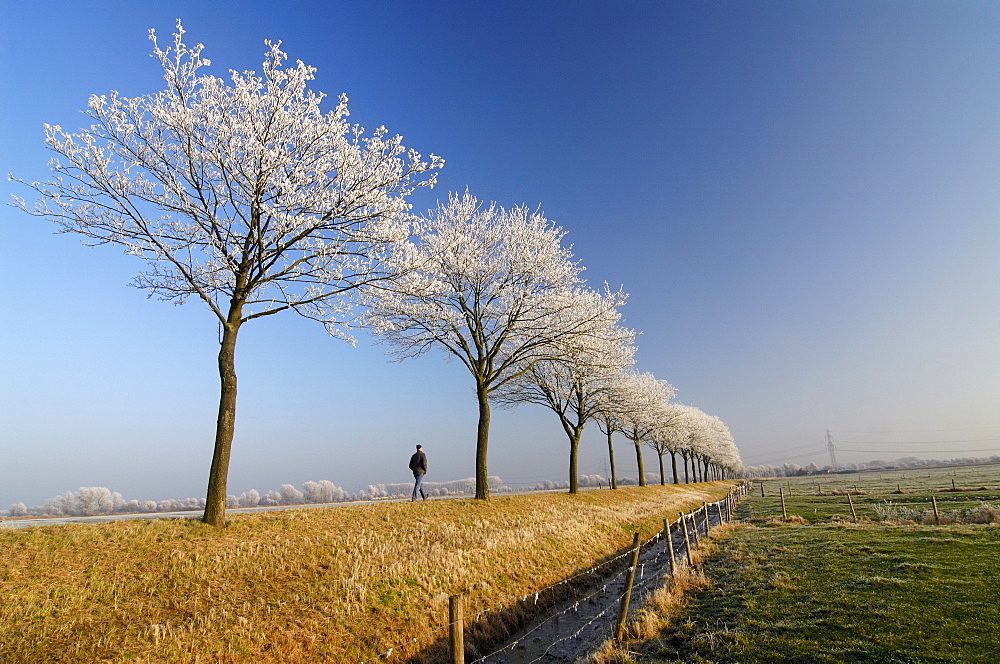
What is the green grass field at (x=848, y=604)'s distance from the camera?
7.78 metres

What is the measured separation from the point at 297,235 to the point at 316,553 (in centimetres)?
819

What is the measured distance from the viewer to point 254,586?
891 centimetres

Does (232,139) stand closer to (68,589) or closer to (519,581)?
(68,589)

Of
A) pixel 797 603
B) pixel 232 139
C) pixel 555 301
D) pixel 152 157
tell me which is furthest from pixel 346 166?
pixel 797 603

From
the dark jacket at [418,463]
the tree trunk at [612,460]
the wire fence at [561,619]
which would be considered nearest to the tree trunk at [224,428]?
the wire fence at [561,619]

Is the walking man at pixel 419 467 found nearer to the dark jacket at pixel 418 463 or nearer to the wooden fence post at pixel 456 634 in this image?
the dark jacket at pixel 418 463

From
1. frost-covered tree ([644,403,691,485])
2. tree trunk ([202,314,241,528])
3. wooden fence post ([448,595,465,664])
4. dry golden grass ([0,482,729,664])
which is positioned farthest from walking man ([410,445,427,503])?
frost-covered tree ([644,403,691,485])

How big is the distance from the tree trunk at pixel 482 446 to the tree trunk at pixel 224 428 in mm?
10919

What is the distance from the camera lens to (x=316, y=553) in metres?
10.8

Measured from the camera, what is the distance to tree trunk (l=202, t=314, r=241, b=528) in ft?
36.6

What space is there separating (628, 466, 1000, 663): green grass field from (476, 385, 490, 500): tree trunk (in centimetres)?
913

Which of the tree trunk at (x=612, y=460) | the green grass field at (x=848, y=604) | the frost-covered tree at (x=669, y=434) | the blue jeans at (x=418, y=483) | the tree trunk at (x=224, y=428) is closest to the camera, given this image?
the green grass field at (x=848, y=604)

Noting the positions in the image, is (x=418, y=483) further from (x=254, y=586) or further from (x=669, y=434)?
(x=669, y=434)

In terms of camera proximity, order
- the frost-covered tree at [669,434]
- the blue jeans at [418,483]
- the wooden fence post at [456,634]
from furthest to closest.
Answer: the frost-covered tree at [669,434] → the blue jeans at [418,483] → the wooden fence post at [456,634]
